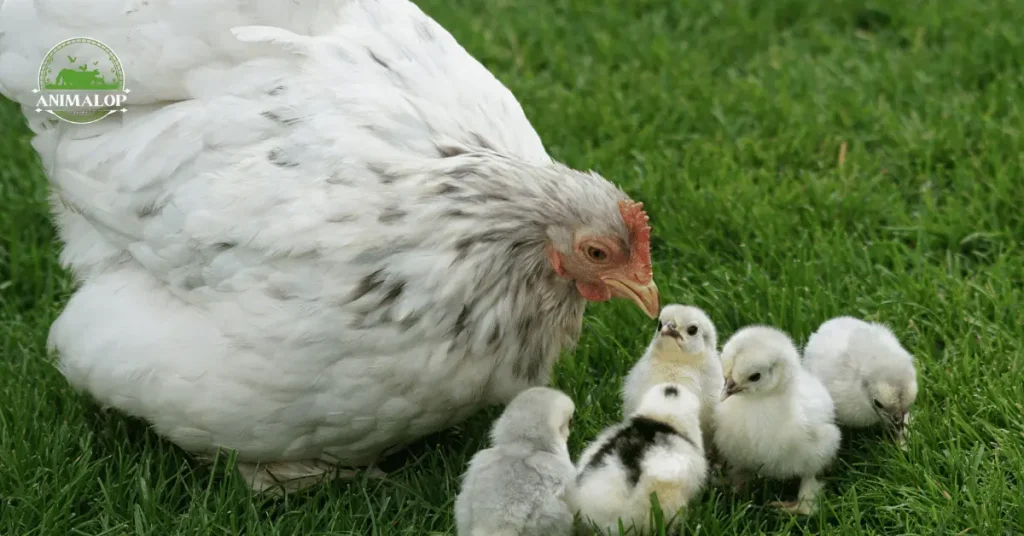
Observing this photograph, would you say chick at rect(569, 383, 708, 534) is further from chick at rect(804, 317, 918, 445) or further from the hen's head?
chick at rect(804, 317, 918, 445)

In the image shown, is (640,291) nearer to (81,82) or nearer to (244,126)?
(244,126)

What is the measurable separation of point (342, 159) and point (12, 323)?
1739 millimetres

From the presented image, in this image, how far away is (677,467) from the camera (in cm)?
291

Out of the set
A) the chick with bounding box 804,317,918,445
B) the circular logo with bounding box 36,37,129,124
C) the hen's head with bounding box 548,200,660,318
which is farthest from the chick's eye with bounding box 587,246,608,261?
the circular logo with bounding box 36,37,129,124

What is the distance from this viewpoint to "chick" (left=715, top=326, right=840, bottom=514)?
10.5ft

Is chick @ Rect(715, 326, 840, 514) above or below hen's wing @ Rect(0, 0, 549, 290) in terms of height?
below

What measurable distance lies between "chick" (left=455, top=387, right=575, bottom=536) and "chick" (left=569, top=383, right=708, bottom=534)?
0.06 metres

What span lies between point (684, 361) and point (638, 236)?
1.34 feet

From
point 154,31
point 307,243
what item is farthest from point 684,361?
point 154,31

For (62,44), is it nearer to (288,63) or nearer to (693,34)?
(288,63)

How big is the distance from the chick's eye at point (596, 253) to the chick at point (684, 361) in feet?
0.98

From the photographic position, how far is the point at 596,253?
316 cm

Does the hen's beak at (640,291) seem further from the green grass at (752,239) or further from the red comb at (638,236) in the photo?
the green grass at (752,239)

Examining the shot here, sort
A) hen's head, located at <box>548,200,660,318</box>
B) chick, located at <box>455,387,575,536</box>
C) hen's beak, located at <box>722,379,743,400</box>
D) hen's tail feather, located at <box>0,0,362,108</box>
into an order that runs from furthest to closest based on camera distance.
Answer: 1. hen's tail feather, located at <box>0,0,362,108</box>
2. hen's beak, located at <box>722,379,743,400</box>
3. hen's head, located at <box>548,200,660,318</box>
4. chick, located at <box>455,387,575,536</box>
